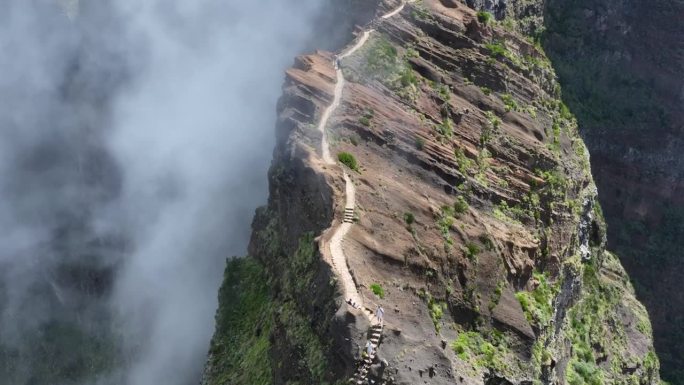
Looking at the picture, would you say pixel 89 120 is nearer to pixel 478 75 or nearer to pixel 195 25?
pixel 195 25

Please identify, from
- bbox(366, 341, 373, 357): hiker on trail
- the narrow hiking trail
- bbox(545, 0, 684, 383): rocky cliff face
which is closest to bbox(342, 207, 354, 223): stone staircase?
the narrow hiking trail

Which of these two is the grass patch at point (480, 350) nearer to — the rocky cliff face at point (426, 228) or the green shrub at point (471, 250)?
the rocky cliff face at point (426, 228)

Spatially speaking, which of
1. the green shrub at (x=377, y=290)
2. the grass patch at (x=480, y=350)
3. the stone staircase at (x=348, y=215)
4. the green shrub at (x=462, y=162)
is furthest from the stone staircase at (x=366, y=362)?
the green shrub at (x=462, y=162)

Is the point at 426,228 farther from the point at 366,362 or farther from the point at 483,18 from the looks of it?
the point at 483,18

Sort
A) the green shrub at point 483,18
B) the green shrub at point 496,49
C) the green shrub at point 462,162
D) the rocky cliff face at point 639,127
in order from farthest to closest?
the rocky cliff face at point 639,127
the green shrub at point 483,18
the green shrub at point 496,49
the green shrub at point 462,162

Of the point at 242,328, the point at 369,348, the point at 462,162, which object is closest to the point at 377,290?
the point at 369,348

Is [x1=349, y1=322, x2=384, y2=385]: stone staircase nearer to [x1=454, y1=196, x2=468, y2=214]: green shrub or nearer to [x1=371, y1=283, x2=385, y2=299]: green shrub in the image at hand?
[x1=371, y1=283, x2=385, y2=299]: green shrub
